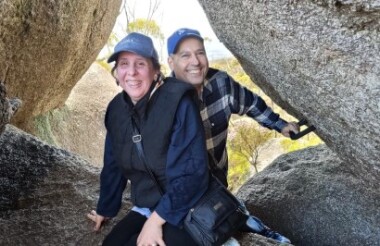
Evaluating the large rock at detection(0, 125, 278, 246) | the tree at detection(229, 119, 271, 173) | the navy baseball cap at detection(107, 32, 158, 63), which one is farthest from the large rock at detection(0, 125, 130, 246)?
the tree at detection(229, 119, 271, 173)

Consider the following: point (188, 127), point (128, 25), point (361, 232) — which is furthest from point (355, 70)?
point (128, 25)

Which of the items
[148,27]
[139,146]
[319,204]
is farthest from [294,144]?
[139,146]

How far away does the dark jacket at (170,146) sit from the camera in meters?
3.25

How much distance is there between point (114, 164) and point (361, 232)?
3230 mm

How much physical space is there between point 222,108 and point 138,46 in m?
1.34

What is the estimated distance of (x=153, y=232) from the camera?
3.36 metres

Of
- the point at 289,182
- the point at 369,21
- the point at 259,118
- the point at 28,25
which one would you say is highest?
the point at 28,25

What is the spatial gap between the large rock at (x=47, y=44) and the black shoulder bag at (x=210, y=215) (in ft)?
14.4

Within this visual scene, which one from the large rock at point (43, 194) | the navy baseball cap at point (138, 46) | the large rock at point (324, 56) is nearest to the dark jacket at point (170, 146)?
the navy baseball cap at point (138, 46)

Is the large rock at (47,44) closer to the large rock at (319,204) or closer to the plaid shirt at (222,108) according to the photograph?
the plaid shirt at (222,108)

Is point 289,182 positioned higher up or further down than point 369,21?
further down

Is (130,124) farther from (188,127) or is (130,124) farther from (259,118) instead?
(259,118)

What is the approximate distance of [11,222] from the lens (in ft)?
15.7

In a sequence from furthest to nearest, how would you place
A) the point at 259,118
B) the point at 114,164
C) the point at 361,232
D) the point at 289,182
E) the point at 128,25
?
the point at 128,25
the point at 289,182
the point at 361,232
the point at 259,118
the point at 114,164
